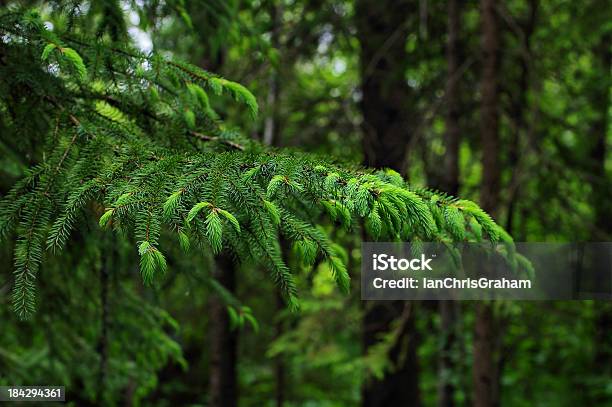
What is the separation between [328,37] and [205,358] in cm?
587

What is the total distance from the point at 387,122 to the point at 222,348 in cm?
296

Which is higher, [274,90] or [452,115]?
[274,90]

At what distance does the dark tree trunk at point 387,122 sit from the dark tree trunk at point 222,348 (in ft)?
4.84

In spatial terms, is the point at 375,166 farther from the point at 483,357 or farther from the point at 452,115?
the point at 483,357

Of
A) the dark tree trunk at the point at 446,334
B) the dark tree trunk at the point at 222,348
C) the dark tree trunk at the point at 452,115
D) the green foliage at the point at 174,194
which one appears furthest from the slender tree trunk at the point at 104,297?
the dark tree trunk at the point at 446,334

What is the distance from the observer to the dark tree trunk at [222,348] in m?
6.31

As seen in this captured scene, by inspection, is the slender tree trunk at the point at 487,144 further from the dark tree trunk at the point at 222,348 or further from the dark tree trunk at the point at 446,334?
the dark tree trunk at the point at 222,348

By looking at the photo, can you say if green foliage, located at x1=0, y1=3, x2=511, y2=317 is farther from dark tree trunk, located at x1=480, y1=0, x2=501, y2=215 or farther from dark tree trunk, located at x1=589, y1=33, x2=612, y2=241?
dark tree trunk, located at x1=589, y1=33, x2=612, y2=241

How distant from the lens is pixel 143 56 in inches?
107

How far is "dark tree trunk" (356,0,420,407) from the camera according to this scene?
7016 mm

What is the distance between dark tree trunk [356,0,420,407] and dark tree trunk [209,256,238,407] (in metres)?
1.47

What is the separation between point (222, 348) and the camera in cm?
640

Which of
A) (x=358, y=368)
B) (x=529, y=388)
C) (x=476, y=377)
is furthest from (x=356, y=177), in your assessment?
(x=529, y=388)

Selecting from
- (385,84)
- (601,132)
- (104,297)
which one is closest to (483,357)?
(104,297)
